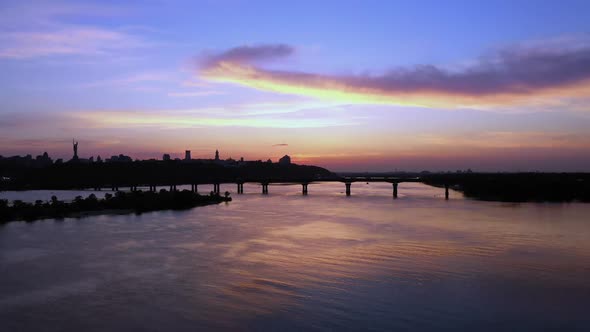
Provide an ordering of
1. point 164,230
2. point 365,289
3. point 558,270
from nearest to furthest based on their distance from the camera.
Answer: point 365,289
point 558,270
point 164,230

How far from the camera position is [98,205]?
244 ft

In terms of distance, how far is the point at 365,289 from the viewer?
24.9 m

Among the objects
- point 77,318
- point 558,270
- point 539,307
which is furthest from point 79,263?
point 558,270

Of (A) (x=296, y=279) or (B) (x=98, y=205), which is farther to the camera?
(B) (x=98, y=205)

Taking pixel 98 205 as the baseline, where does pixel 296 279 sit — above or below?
below

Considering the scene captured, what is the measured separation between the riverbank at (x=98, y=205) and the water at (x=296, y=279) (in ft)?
44.7

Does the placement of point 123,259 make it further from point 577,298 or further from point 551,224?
point 551,224

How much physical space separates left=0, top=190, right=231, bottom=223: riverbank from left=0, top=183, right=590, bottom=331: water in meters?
13.6

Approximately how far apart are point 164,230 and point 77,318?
32.4 m

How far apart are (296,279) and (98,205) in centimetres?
5599

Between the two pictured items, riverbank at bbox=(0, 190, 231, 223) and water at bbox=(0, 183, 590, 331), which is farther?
riverbank at bbox=(0, 190, 231, 223)

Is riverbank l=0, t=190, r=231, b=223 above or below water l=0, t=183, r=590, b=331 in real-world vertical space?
above

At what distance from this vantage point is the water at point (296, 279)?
2047 cm

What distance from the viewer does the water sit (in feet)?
67.2
